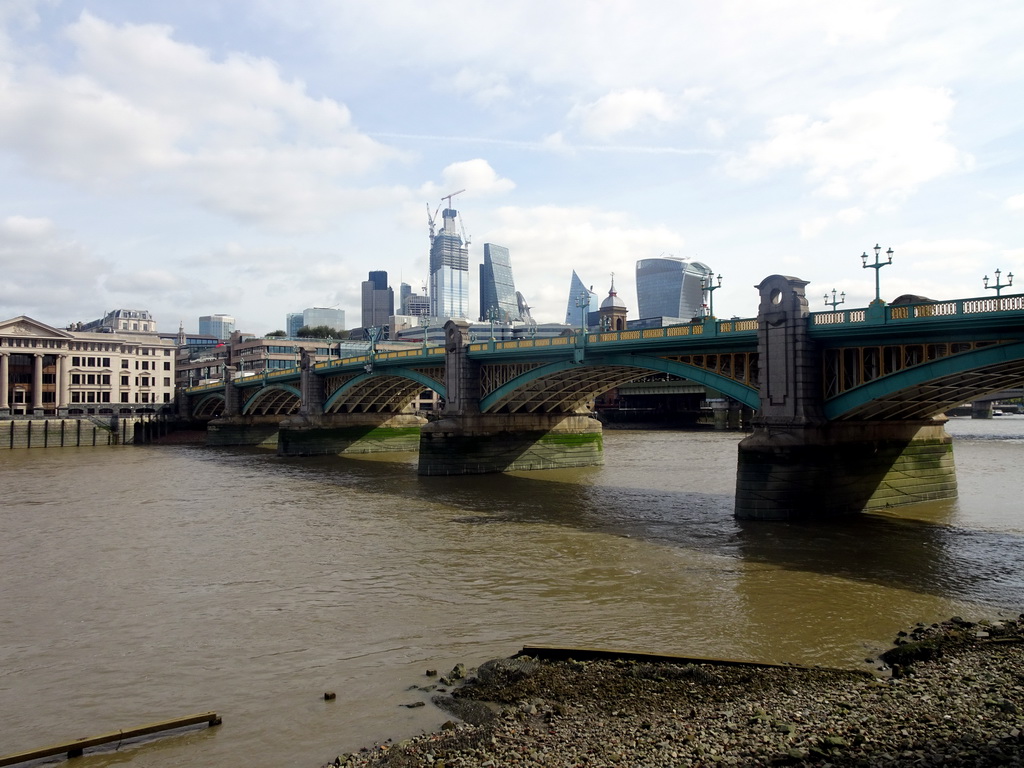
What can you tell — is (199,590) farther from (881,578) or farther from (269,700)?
(881,578)

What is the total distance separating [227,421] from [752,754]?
8450 cm

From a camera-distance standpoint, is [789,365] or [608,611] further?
[789,365]

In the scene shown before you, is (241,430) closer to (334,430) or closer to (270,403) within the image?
(270,403)

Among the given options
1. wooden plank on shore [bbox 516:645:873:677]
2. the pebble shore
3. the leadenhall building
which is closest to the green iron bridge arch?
the pebble shore

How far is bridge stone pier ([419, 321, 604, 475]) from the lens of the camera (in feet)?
154

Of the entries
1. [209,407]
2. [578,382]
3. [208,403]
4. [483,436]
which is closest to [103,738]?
[483,436]

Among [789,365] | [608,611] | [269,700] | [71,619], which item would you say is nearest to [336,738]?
[269,700]

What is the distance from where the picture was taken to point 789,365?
Result: 2805cm

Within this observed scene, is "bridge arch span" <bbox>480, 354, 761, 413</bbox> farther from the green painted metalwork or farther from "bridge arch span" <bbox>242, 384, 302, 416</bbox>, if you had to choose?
the green painted metalwork

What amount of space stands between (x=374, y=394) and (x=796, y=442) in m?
47.1

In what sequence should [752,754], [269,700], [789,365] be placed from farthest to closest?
[789,365] → [269,700] → [752,754]

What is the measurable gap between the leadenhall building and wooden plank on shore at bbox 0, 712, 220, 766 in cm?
8857

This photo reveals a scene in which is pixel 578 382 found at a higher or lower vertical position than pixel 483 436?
higher

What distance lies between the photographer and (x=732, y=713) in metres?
10.8
